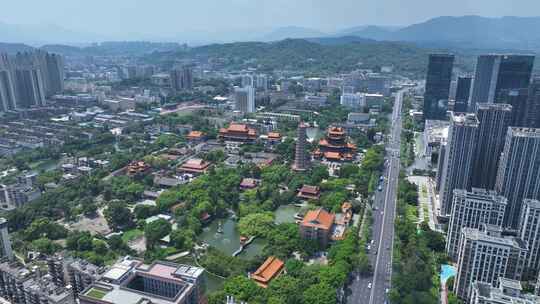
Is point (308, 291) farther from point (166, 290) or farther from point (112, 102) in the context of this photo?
point (112, 102)

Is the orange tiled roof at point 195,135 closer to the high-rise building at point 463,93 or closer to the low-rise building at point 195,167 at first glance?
the low-rise building at point 195,167

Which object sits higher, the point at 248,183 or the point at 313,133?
the point at 313,133

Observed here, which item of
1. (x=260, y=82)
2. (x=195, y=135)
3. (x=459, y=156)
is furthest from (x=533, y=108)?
(x=260, y=82)

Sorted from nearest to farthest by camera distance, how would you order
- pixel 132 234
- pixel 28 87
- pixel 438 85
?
pixel 132 234, pixel 438 85, pixel 28 87

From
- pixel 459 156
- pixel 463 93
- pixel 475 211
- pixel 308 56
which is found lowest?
pixel 475 211

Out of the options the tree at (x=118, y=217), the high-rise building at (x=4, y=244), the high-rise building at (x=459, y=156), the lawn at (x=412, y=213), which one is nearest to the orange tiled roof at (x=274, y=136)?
the lawn at (x=412, y=213)

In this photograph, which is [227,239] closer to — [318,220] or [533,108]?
[318,220]
